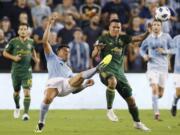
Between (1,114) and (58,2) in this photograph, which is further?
(58,2)

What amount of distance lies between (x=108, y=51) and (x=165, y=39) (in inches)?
114

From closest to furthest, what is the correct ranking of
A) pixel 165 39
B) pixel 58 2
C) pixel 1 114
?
1. pixel 165 39
2. pixel 1 114
3. pixel 58 2

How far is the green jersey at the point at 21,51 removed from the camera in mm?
21344

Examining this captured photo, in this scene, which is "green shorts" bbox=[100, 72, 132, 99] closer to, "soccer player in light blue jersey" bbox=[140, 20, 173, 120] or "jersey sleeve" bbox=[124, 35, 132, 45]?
"jersey sleeve" bbox=[124, 35, 132, 45]

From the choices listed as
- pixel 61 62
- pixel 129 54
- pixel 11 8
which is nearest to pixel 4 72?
pixel 11 8

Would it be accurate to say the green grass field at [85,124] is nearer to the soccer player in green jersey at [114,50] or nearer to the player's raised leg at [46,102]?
the player's raised leg at [46,102]

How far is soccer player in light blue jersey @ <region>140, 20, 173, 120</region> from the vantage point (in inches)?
850

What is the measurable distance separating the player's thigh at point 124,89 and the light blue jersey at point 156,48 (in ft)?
12.1

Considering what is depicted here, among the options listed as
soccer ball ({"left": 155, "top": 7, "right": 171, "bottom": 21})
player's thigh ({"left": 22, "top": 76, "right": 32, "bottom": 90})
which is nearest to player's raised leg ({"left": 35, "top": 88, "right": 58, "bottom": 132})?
soccer ball ({"left": 155, "top": 7, "right": 171, "bottom": 21})

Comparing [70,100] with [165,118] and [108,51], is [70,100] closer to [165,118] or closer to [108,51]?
[165,118]

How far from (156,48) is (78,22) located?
5.58 m

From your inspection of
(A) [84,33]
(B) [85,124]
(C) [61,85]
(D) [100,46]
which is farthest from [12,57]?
(A) [84,33]

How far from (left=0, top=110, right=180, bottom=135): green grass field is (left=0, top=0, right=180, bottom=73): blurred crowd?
2.22m

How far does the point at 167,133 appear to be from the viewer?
1714 centimetres
